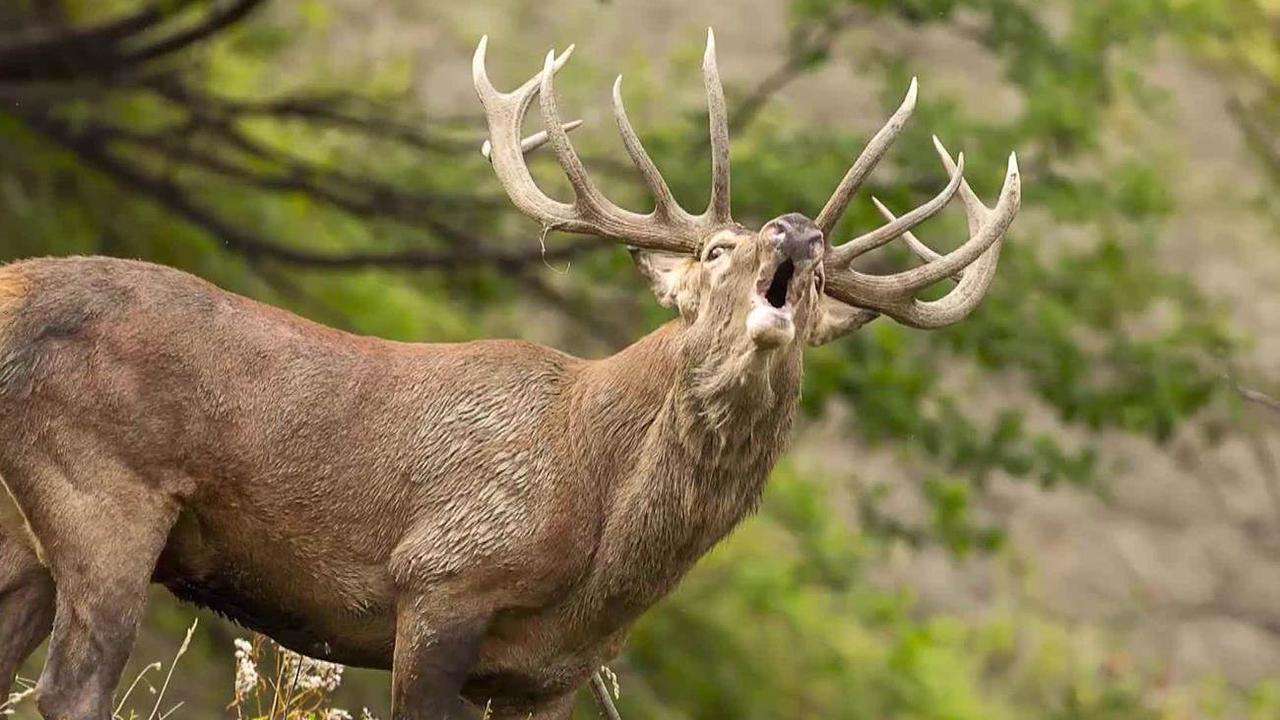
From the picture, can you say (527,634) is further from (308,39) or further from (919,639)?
(308,39)

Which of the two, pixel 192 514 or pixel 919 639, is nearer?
pixel 192 514

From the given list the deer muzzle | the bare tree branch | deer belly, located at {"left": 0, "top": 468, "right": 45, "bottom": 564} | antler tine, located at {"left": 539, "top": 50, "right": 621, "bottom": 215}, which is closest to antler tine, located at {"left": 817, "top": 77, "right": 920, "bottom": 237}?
the deer muzzle

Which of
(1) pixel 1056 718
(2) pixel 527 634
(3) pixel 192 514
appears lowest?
(1) pixel 1056 718

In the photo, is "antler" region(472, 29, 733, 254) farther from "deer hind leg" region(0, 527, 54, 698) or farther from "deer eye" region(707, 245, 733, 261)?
"deer hind leg" region(0, 527, 54, 698)

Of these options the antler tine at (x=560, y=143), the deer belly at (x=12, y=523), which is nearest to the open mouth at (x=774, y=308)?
the antler tine at (x=560, y=143)

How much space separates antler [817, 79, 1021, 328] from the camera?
659 cm

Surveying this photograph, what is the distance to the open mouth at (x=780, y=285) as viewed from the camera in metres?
6.27

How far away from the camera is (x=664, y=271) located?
6.88 metres

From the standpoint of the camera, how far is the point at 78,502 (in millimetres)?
6156

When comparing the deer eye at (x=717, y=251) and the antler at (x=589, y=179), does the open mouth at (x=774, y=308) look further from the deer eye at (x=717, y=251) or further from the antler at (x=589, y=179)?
the antler at (x=589, y=179)

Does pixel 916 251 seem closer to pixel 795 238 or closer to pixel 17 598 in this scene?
pixel 795 238

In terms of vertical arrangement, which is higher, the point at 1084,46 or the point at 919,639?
the point at 1084,46

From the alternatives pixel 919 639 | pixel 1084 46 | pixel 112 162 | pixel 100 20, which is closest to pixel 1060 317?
pixel 1084 46

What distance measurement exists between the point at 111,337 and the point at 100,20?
30.5 feet
